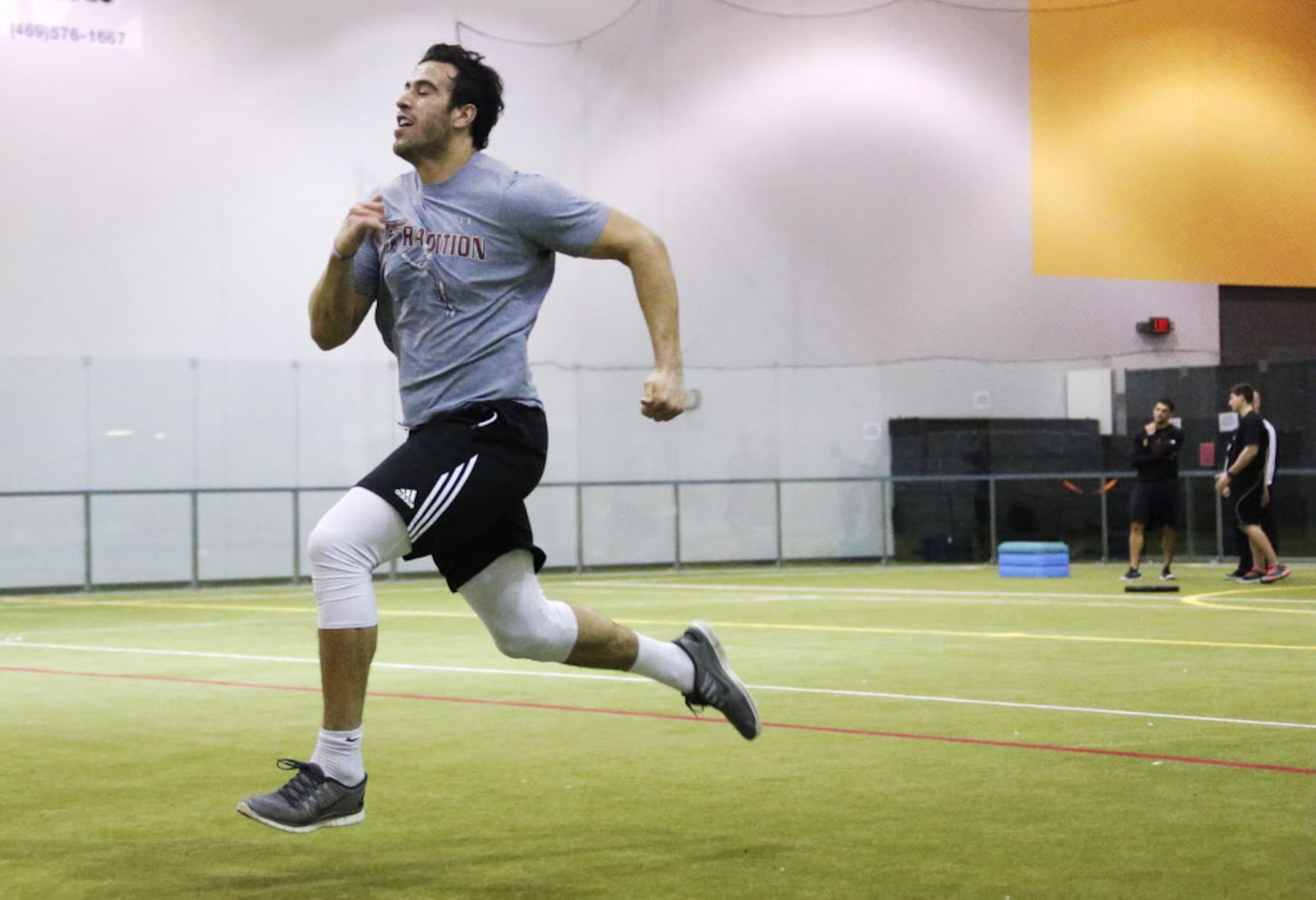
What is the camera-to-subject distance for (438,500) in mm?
4855

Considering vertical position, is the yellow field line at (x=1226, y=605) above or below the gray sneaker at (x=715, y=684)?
below

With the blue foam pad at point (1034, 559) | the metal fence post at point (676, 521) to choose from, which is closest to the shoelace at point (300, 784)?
the blue foam pad at point (1034, 559)

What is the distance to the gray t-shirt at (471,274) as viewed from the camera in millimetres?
5043

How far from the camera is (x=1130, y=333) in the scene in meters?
25.4

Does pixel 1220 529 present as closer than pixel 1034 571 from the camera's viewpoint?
No

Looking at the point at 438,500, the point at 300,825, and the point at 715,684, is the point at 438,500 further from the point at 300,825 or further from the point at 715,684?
the point at 715,684

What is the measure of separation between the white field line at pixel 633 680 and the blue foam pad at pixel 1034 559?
1024 cm

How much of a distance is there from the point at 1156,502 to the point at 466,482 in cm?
1400

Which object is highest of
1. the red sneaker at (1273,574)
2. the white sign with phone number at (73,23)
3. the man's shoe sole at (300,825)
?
the white sign with phone number at (73,23)

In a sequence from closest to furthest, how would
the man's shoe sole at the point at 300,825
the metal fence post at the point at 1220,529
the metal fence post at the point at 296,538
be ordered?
the man's shoe sole at the point at 300,825, the metal fence post at the point at 296,538, the metal fence post at the point at 1220,529

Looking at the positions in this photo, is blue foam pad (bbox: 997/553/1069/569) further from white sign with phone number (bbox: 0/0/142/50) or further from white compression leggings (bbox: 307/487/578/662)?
white compression leggings (bbox: 307/487/578/662)

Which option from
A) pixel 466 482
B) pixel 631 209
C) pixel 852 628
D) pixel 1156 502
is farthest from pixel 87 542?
pixel 466 482

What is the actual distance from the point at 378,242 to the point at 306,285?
1614cm

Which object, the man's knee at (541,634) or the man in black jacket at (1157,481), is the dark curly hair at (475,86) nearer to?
the man's knee at (541,634)
